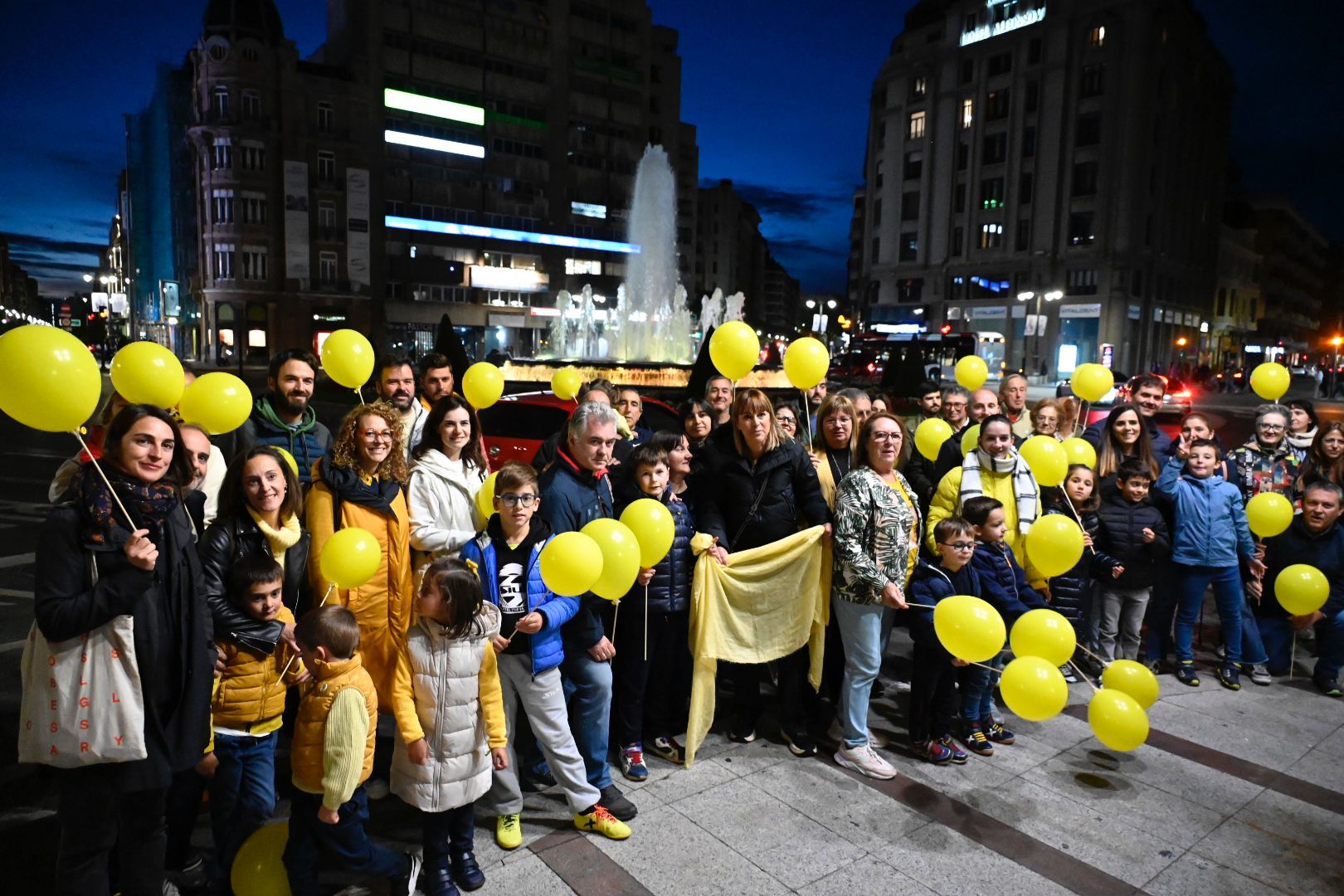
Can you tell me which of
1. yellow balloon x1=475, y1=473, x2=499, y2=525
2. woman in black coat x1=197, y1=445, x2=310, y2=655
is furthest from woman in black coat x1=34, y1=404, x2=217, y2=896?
yellow balloon x1=475, y1=473, x2=499, y2=525

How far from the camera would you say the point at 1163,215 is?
55.8 metres

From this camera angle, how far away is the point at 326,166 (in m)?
54.6

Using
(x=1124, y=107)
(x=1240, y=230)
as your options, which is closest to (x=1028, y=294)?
(x=1124, y=107)

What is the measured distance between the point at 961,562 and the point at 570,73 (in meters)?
70.5

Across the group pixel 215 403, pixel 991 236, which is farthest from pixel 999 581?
Result: pixel 991 236

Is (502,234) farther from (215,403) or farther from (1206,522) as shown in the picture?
(1206,522)

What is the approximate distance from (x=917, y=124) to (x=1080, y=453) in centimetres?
6291

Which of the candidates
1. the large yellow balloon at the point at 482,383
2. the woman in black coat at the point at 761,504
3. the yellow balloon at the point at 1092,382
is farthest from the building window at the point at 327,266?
the woman in black coat at the point at 761,504

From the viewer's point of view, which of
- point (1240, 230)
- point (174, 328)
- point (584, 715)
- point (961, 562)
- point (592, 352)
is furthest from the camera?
point (1240, 230)

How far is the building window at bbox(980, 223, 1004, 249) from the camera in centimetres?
5662

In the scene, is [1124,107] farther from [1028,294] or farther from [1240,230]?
[1240,230]

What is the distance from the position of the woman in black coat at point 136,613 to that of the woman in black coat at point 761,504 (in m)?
2.76

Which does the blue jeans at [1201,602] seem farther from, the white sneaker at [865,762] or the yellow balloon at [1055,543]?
the white sneaker at [865,762]

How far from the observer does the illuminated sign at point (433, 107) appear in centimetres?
5812
